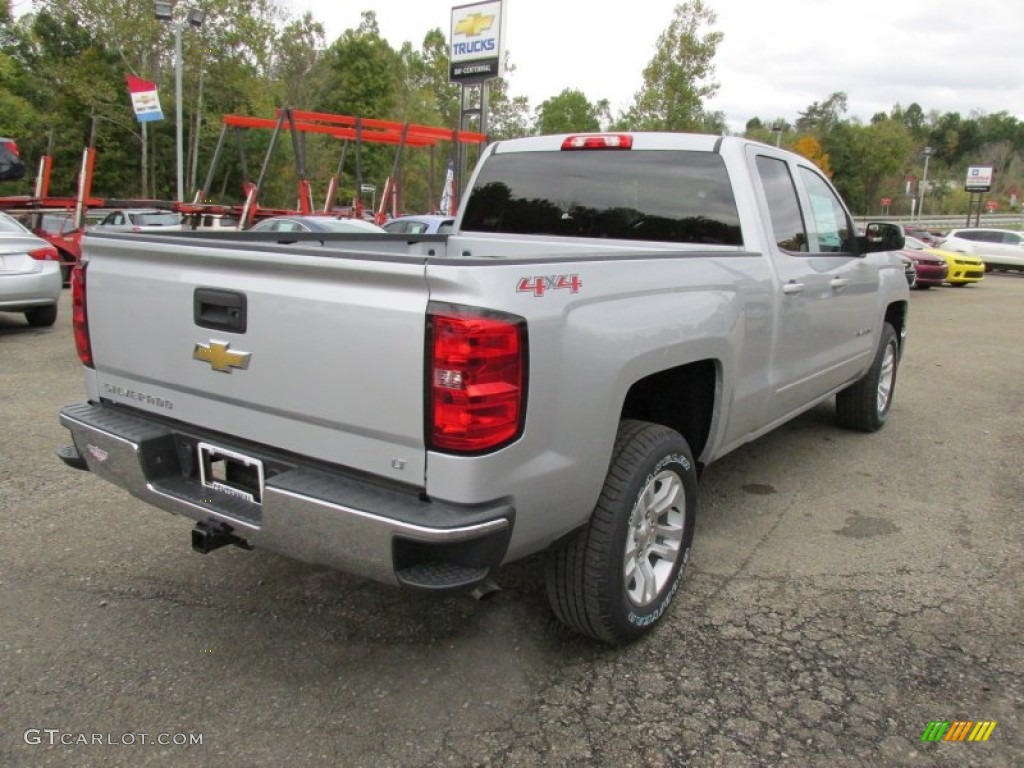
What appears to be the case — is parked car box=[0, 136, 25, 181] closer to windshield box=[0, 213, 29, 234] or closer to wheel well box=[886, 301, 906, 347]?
windshield box=[0, 213, 29, 234]

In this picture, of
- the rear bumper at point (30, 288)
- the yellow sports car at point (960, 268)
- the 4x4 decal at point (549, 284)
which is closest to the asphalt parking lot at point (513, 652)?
the 4x4 decal at point (549, 284)

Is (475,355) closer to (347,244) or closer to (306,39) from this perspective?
(347,244)

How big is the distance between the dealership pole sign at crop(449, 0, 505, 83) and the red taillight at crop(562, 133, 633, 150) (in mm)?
15242

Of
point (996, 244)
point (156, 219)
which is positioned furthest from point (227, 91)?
point (996, 244)

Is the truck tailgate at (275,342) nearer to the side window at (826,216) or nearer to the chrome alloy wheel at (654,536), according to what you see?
the chrome alloy wheel at (654,536)

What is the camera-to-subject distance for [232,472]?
2691 mm

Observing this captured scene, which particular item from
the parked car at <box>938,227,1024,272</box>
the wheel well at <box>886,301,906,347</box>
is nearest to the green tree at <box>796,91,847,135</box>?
the parked car at <box>938,227,1024,272</box>

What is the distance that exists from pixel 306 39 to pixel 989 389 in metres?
38.9

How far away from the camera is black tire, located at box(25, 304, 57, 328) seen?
9.52 meters

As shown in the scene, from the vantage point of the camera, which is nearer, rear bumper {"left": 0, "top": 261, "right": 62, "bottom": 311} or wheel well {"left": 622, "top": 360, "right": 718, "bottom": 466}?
wheel well {"left": 622, "top": 360, "right": 718, "bottom": 466}

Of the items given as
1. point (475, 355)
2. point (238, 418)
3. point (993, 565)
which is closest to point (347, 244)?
point (238, 418)

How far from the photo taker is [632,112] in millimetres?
26781

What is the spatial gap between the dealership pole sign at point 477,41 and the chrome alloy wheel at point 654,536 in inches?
671

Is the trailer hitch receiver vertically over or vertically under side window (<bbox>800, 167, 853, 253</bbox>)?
under
